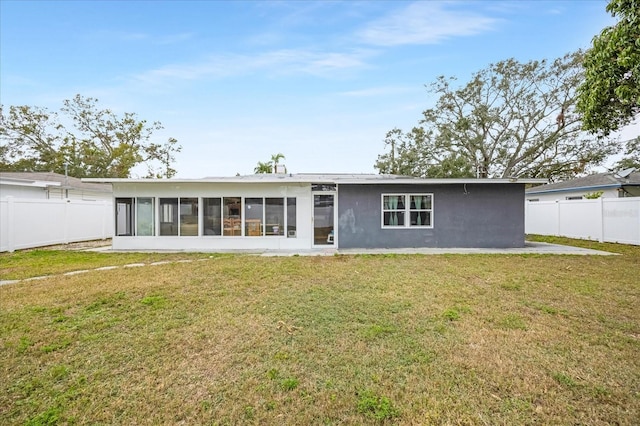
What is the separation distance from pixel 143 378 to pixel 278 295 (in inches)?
113

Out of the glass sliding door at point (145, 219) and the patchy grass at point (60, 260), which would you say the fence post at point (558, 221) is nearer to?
the patchy grass at point (60, 260)

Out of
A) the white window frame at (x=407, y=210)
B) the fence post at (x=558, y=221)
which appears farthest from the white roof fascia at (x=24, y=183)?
the fence post at (x=558, y=221)

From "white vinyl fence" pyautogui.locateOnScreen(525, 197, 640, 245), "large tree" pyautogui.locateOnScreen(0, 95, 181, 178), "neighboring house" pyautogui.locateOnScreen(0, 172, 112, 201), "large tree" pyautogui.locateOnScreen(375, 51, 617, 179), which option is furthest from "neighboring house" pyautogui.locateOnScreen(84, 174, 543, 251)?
"large tree" pyautogui.locateOnScreen(0, 95, 181, 178)

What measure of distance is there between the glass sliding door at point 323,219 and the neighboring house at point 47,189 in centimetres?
1134

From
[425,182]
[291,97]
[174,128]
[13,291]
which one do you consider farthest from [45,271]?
[174,128]

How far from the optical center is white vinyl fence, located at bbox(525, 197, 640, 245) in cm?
1200

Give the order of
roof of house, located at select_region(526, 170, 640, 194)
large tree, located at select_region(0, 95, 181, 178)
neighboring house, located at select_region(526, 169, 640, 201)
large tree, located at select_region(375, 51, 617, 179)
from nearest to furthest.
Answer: roof of house, located at select_region(526, 170, 640, 194) → neighboring house, located at select_region(526, 169, 640, 201) → large tree, located at select_region(375, 51, 617, 179) → large tree, located at select_region(0, 95, 181, 178)

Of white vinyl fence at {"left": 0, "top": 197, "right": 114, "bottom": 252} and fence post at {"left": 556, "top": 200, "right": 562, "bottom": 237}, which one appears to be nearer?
white vinyl fence at {"left": 0, "top": 197, "right": 114, "bottom": 252}

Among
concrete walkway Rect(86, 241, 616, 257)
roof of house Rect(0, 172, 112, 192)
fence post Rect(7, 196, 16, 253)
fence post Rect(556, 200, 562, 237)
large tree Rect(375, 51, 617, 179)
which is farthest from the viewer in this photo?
large tree Rect(375, 51, 617, 179)

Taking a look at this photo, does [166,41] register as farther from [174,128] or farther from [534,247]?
[174,128]

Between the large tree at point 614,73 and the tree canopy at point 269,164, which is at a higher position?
the tree canopy at point 269,164

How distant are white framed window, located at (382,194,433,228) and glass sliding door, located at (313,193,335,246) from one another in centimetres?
195

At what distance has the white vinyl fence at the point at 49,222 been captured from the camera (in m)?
10.6

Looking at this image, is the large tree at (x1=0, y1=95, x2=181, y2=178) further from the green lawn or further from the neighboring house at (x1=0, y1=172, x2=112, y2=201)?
the green lawn
